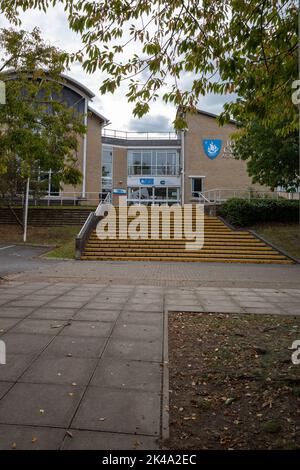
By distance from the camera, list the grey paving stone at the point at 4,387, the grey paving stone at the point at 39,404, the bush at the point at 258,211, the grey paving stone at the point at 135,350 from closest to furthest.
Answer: the grey paving stone at the point at 39,404
the grey paving stone at the point at 4,387
the grey paving stone at the point at 135,350
the bush at the point at 258,211

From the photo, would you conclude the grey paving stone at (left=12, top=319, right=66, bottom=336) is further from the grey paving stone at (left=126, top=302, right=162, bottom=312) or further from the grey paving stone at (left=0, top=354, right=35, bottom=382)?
the grey paving stone at (left=126, top=302, right=162, bottom=312)

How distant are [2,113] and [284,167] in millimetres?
13753

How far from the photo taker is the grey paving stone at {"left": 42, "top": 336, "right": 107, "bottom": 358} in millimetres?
3938

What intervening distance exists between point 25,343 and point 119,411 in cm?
193

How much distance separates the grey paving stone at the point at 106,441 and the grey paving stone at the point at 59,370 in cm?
81

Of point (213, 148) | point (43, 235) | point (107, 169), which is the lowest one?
point (43, 235)

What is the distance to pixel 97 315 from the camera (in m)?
5.55

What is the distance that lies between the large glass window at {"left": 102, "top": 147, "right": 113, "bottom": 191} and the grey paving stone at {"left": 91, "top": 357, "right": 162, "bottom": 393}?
3864cm

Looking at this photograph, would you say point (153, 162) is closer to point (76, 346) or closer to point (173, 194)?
point (173, 194)

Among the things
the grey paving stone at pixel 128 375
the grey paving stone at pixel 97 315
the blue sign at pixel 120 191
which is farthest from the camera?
the blue sign at pixel 120 191

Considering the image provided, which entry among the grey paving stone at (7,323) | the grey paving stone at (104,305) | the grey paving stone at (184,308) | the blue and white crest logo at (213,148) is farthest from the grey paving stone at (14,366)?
the blue and white crest logo at (213,148)

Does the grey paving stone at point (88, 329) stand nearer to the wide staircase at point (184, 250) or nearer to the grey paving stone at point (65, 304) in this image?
the grey paving stone at point (65, 304)

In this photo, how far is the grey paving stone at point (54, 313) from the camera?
5.36m

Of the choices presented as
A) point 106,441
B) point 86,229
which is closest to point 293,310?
point 106,441
